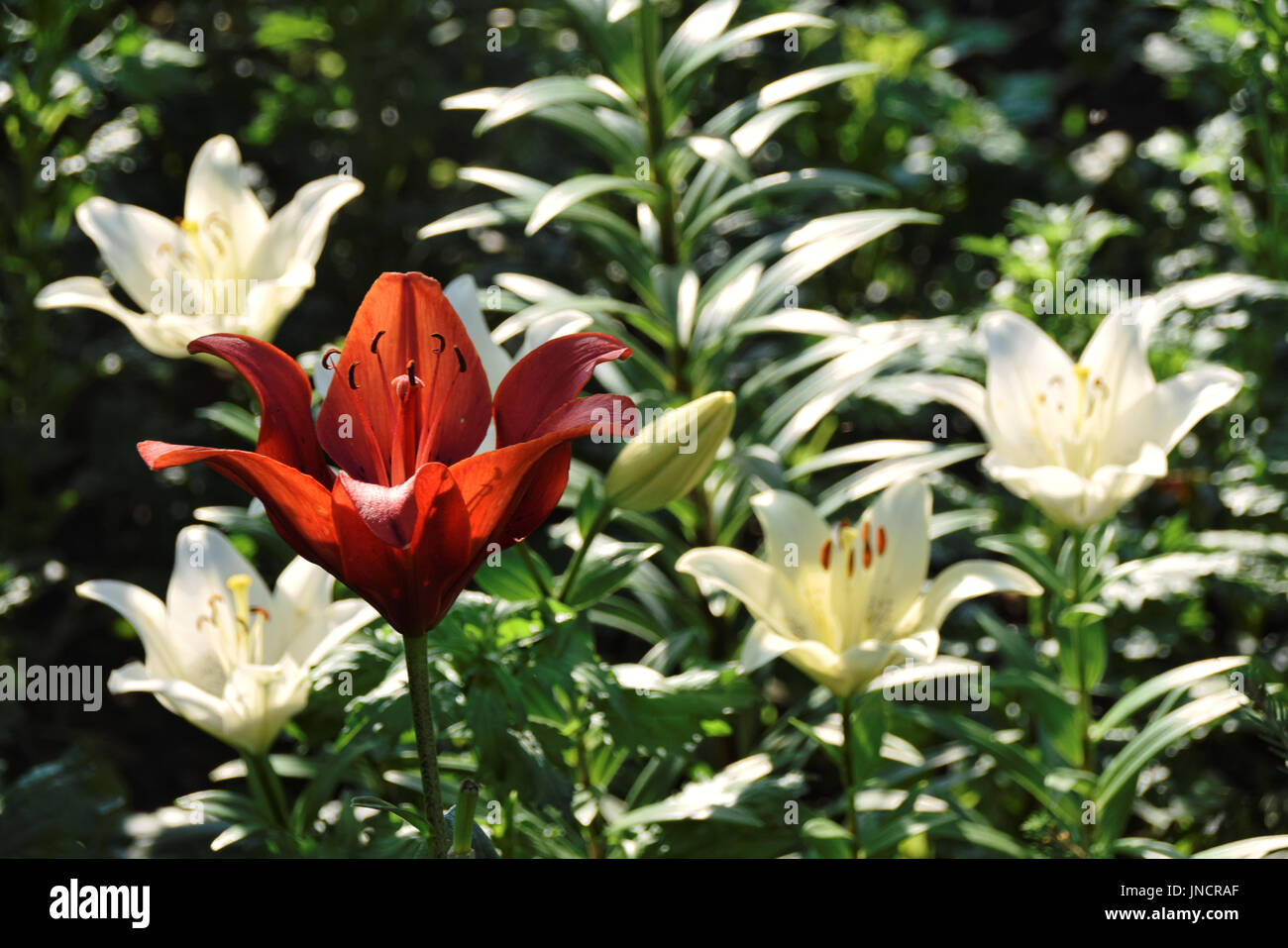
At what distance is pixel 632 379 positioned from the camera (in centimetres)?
130

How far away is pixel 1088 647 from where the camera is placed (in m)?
1.11

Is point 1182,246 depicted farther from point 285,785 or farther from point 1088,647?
point 285,785

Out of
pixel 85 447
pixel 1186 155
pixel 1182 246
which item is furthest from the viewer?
pixel 1182 246

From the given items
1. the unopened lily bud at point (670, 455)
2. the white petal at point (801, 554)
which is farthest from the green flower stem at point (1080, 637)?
the unopened lily bud at point (670, 455)

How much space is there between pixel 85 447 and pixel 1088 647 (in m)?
1.34

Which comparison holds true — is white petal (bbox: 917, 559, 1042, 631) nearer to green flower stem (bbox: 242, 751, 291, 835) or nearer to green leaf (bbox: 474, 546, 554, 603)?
green leaf (bbox: 474, 546, 554, 603)

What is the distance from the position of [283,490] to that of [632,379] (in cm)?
71

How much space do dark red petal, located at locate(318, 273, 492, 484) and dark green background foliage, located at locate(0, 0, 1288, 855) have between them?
233 mm

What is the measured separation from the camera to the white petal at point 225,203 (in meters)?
1.20

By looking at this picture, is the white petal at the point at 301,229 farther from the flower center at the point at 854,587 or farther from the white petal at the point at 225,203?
the flower center at the point at 854,587

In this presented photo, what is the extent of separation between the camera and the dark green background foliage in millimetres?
1035

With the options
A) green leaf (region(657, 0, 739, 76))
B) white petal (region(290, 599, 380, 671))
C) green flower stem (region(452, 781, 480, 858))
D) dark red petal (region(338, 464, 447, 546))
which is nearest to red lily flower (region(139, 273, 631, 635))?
dark red petal (region(338, 464, 447, 546))

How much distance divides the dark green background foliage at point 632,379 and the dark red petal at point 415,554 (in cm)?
24
